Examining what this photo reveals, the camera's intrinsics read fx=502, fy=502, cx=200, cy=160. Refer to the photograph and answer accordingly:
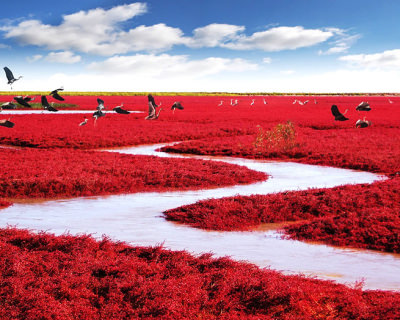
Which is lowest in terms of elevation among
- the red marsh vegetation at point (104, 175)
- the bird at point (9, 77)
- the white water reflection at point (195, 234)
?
the white water reflection at point (195, 234)

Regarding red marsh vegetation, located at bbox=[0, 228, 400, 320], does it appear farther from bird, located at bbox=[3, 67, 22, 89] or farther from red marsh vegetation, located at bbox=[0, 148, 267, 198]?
bird, located at bbox=[3, 67, 22, 89]

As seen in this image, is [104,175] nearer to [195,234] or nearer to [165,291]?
[195,234]

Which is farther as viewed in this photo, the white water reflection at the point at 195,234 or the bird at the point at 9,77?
the bird at the point at 9,77

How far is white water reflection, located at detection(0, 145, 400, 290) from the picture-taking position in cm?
811

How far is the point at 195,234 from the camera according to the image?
10.5 m

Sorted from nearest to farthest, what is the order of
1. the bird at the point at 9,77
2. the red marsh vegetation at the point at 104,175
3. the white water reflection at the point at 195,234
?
the white water reflection at the point at 195,234 < the red marsh vegetation at the point at 104,175 < the bird at the point at 9,77

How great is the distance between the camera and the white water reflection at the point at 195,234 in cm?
811

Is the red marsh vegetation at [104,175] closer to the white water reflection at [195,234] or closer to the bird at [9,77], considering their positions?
the white water reflection at [195,234]

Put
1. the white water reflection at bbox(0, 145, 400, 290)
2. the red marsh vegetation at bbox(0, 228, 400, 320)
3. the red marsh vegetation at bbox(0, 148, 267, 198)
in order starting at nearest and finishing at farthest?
the red marsh vegetation at bbox(0, 228, 400, 320) < the white water reflection at bbox(0, 145, 400, 290) < the red marsh vegetation at bbox(0, 148, 267, 198)

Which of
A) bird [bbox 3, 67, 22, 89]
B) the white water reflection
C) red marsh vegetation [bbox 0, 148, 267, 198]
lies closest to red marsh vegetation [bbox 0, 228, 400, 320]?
the white water reflection

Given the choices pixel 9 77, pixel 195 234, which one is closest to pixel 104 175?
pixel 9 77

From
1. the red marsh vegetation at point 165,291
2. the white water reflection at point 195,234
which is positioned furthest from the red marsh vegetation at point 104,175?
the red marsh vegetation at point 165,291

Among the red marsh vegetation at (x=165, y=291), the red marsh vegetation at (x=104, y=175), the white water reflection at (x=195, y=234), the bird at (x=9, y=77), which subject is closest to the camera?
the red marsh vegetation at (x=165, y=291)

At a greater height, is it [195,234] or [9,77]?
[9,77]
